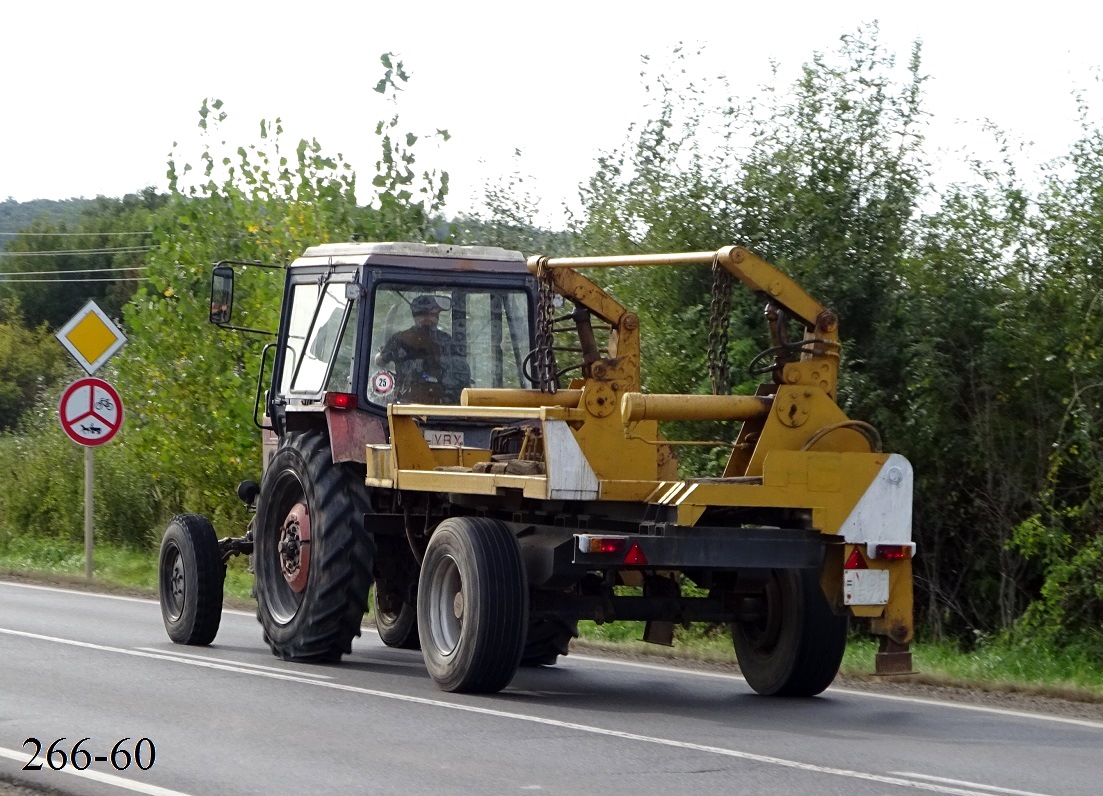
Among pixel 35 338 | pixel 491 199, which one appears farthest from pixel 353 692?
pixel 35 338

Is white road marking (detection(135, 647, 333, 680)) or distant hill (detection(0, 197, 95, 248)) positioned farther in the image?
distant hill (detection(0, 197, 95, 248))

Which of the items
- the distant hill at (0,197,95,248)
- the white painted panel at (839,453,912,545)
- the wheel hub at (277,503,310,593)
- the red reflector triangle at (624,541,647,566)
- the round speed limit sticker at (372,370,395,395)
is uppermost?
the distant hill at (0,197,95,248)

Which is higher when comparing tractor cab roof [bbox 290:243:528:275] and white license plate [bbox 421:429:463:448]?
tractor cab roof [bbox 290:243:528:275]

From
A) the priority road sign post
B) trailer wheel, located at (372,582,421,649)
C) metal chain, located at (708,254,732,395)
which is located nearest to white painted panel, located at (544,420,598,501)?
metal chain, located at (708,254,732,395)

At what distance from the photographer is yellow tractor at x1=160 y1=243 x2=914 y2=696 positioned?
952cm

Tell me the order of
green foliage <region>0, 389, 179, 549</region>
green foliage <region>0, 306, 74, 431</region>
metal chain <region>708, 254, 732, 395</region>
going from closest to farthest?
metal chain <region>708, 254, 732, 395</region> → green foliage <region>0, 389, 179, 549</region> → green foliage <region>0, 306, 74, 431</region>

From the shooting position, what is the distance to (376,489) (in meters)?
11.9

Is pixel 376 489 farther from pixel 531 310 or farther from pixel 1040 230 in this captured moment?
pixel 1040 230

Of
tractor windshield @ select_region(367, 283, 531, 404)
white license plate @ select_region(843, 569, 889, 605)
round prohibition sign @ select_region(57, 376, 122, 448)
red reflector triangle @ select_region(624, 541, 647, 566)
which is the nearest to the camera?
red reflector triangle @ select_region(624, 541, 647, 566)

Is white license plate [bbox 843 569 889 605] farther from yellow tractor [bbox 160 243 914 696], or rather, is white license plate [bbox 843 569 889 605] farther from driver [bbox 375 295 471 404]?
driver [bbox 375 295 471 404]

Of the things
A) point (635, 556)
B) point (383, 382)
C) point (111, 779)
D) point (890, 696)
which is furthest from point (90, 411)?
point (111, 779)

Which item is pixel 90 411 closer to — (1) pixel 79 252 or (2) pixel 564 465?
(2) pixel 564 465

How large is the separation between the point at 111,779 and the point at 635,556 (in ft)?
10.3

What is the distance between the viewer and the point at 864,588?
948cm
